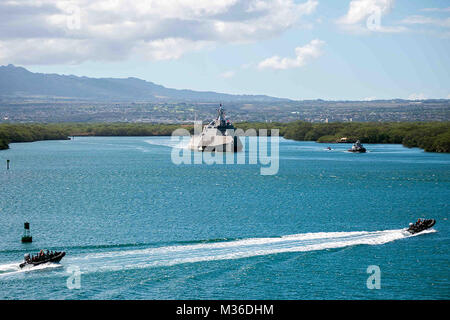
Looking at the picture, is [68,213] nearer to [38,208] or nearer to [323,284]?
[38,208]

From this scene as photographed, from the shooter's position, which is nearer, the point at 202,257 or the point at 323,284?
the point at 323,284

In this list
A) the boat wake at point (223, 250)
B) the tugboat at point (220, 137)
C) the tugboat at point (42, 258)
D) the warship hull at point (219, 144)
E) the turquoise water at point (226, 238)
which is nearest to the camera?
the turquoise water at point (226, 238)

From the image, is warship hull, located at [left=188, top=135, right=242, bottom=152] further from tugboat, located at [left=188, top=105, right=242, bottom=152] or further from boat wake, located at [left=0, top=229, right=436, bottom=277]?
boat wake, located at [left=0, top=229, right=436, bottom=277]

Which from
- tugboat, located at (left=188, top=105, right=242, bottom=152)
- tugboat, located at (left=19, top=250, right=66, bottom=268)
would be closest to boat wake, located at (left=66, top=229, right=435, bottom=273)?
tugboat, located at (left=19, top=250, right=66, bottom=268)

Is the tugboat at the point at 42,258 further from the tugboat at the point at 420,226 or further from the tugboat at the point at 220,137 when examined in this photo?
the tugboat at the point at 220,137

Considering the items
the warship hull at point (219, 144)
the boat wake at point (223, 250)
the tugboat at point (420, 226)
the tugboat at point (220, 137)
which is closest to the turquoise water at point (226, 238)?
the boat wake at point (223, 250)
